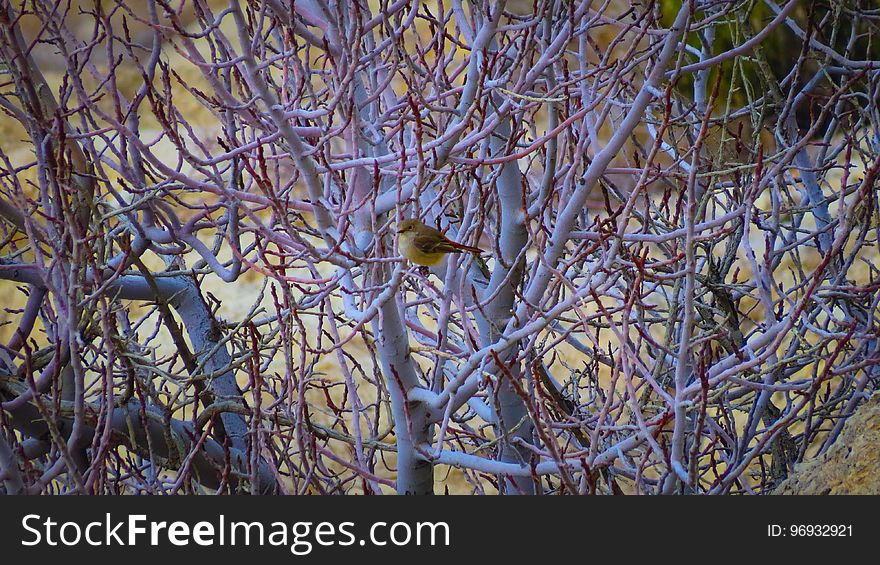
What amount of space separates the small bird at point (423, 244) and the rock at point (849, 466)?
1263mm

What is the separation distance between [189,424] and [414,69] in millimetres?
2087

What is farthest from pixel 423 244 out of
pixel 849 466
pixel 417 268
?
pixel 849 466

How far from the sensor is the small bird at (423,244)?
2.82 metres

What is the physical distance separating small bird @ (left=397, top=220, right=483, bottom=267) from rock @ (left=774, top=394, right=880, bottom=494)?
1.26 metres

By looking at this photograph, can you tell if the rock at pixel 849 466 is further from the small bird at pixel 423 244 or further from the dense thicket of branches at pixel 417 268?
the small bird at pixel 423 244

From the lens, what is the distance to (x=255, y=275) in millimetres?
9805

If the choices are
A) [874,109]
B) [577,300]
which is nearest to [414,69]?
[577,300]

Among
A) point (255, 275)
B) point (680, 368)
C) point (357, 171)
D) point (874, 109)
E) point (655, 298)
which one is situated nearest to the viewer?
point (680, 368)

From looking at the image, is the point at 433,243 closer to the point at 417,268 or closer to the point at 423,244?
the point at 423,244

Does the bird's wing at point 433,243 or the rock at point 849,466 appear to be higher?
the bird's wing at point 433,243

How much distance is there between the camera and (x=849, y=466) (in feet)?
8.81

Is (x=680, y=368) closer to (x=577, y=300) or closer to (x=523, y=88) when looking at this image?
(x=577, y=300)

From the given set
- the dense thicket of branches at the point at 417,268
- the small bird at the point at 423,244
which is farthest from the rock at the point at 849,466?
the small bird at the point at 423,244

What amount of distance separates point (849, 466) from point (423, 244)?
1.48m
